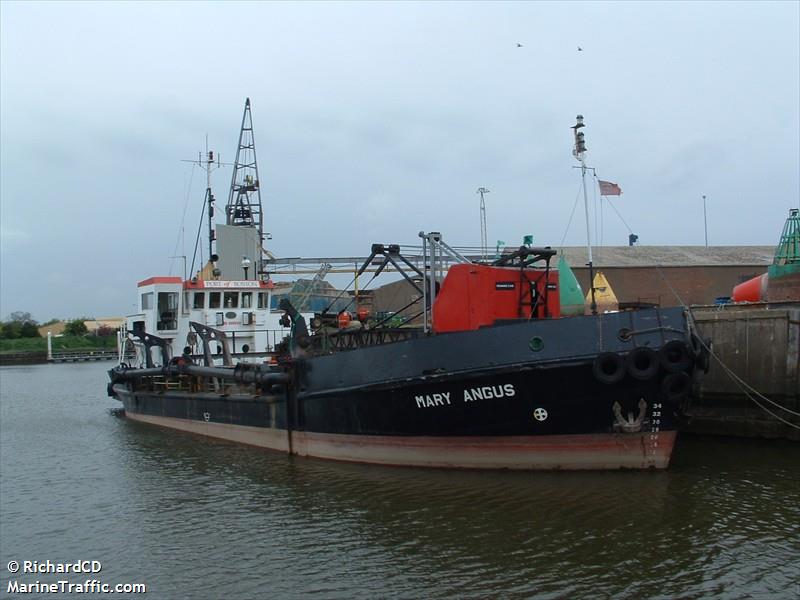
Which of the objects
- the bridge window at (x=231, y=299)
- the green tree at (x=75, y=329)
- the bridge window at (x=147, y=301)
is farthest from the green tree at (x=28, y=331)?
the bridge window at (x=231, y=299)

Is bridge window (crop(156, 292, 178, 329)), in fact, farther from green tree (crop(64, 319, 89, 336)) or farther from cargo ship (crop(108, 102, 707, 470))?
green tree (crop(64, 319, 89, 336))

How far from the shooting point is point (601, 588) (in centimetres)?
618

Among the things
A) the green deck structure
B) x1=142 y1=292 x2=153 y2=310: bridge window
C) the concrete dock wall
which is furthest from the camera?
x1=142 y1=292 x2=153 y2=310: bridge window

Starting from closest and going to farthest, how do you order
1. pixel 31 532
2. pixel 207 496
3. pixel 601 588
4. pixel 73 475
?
pixel 601 588, pixel 31 532, pixel 207 496, pixel 73 475

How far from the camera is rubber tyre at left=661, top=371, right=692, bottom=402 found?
890 centimetres

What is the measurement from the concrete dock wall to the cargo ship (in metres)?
3.35

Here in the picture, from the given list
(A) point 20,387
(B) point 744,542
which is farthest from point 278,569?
(A) point 20,387

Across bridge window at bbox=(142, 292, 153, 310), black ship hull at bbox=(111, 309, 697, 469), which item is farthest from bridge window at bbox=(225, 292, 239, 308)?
black ship hull at bbox=(111, 309, 697, 469)

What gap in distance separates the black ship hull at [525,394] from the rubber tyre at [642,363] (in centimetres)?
1

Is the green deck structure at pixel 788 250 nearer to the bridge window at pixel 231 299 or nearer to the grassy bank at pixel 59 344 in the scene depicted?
the bridge window at pixel 231 299

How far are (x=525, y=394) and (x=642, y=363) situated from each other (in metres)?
1.61

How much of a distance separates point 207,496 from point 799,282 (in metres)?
→ 13.0

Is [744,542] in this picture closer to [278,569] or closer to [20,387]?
[278,569]

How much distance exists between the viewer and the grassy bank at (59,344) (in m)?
78.7
